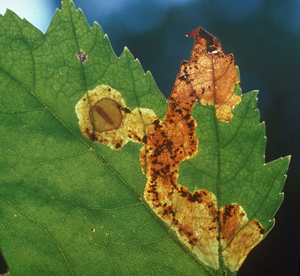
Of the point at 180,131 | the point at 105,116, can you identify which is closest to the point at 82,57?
the point at 105,116

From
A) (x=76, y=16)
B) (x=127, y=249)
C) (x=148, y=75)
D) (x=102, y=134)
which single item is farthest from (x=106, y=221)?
(x=76, y=16)

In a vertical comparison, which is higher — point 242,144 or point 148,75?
point 148,75

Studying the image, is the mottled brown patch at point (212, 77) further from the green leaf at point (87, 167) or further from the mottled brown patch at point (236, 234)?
the mottled brown patch at point (236, 234)

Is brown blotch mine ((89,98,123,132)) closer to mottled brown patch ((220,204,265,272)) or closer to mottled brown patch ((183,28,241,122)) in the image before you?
mottled brown patch ((183,28,241,122))

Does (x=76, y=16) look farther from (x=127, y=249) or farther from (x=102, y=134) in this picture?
(x=127, y=249)

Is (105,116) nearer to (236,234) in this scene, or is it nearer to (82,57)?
(82,57)

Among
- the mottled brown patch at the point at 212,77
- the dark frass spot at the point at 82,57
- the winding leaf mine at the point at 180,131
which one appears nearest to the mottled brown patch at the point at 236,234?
the winding leaf mine at the point at 180,131
